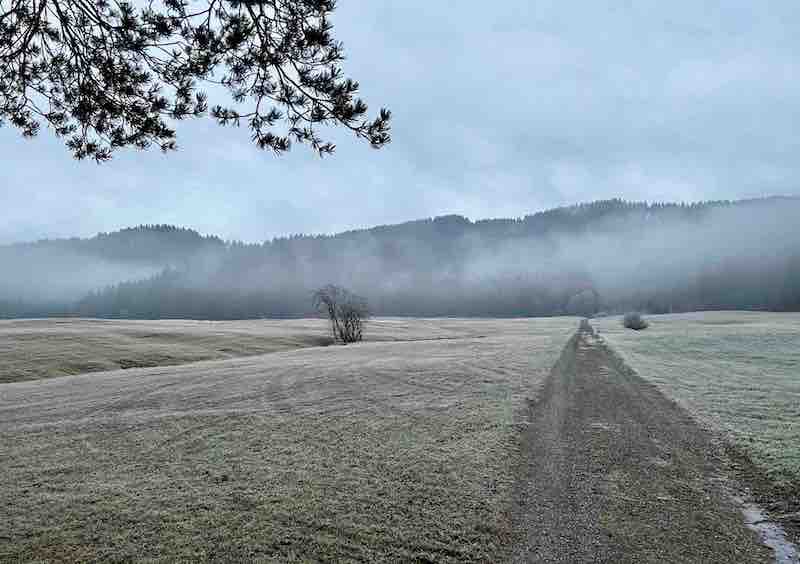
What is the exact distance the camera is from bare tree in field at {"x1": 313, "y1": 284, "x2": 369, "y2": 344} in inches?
2334

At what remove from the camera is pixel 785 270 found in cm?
19188

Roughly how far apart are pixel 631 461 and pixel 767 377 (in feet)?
58.4

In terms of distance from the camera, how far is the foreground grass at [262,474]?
274 inches

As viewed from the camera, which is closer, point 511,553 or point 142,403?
point 511,553

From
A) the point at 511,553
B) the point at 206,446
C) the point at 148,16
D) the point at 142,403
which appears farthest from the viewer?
the point at 142,403

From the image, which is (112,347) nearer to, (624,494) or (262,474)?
(262,474)

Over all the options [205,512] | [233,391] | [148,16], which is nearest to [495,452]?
[205,512]

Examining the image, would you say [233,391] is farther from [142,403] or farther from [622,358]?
[622,358]

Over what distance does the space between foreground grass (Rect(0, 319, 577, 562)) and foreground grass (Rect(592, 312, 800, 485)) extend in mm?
5847

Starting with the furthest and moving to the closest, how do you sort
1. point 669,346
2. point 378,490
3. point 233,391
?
point 669,346 < point 233,391 < point 378,490

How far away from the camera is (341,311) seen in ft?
195

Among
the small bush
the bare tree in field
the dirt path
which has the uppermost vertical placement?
the bare tree in field

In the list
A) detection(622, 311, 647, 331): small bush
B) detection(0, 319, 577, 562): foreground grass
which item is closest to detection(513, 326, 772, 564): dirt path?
detection(0, 319, 577, 562): foreground grass

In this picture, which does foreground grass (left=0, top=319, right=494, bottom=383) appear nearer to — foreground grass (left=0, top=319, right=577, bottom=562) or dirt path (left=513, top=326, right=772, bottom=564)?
foreground grass (left=0, top=319, right=577, bottom=562)
